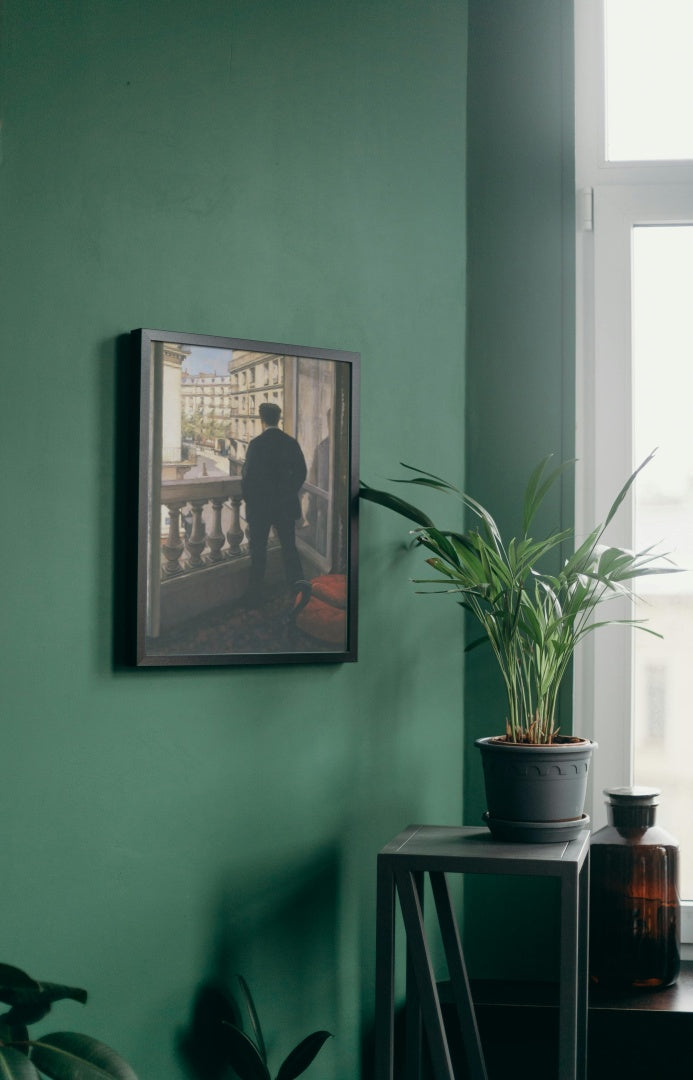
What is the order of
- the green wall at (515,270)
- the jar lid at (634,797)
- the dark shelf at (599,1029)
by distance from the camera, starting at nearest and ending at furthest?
the dark shelf at (599,1029)
the jar lid at (634,797)
the green wall at (515,270)

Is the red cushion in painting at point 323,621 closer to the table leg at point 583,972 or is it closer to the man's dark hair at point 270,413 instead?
the man's dark hair at point 270,413

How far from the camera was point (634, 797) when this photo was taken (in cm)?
236

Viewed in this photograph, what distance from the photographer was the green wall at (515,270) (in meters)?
2.62

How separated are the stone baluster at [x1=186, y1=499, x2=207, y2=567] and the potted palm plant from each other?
0.40 metres

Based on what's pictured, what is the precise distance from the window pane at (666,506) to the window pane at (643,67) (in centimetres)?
28

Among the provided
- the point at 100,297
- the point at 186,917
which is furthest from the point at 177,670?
the point at 100,297

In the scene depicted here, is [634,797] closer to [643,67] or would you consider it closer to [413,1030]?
[413,1030]

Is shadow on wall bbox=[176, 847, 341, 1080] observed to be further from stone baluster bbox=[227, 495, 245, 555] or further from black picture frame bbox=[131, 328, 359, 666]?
stone baluster bbox=[227, 495, 245, 555]

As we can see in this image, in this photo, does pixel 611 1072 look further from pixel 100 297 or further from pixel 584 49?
pixel 584 49

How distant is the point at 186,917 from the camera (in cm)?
205

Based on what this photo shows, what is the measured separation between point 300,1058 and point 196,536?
3.41ft

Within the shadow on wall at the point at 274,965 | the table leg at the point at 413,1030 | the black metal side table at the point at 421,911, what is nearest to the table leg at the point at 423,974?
the black metal side table at the point at 421,911

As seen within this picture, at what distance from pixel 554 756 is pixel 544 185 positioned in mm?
1458

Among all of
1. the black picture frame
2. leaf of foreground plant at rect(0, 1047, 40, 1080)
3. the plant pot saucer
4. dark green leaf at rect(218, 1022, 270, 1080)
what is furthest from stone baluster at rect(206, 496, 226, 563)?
leaf of foreground plant at rect(0, 1047, 40, 1080)
